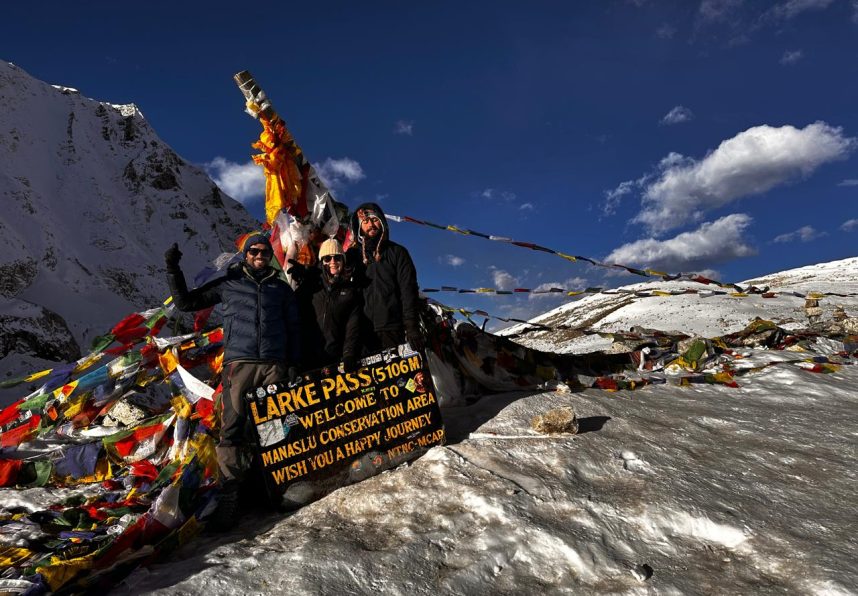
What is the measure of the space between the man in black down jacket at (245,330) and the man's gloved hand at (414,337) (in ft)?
3.66

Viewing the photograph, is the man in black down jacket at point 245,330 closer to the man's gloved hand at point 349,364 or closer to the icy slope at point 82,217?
the man's gloved hand at point 349,364

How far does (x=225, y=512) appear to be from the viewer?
13.8 feet

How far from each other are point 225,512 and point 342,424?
1170mm

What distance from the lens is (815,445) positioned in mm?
5328

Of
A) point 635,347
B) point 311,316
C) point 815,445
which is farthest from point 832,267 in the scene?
point 311,316

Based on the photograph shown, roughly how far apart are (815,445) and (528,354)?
3.95 metres

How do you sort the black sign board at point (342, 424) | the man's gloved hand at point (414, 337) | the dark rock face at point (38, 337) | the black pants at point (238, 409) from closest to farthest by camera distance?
the black sign board at point (342, 424), the black pants at point (238, 409), the man's gloved hand at point (414, 337), the dark rock face at point (38, 337)

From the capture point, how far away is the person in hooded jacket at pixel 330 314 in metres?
5.34

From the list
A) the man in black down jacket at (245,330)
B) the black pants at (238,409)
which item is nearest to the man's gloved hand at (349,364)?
the man in black down jacket at (245,330)

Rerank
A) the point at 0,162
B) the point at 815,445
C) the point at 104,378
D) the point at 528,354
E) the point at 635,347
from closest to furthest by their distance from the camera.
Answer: the point at 815,445
the point at 104,378
the point at 528,354
the point at 635,347
the point at 0,162

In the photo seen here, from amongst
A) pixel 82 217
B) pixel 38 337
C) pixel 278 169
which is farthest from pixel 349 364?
pixel 82 217

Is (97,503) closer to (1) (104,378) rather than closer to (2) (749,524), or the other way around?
(1) (104,378)

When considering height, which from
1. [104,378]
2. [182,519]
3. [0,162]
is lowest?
[182,519]

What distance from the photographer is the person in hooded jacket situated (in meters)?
5.34
